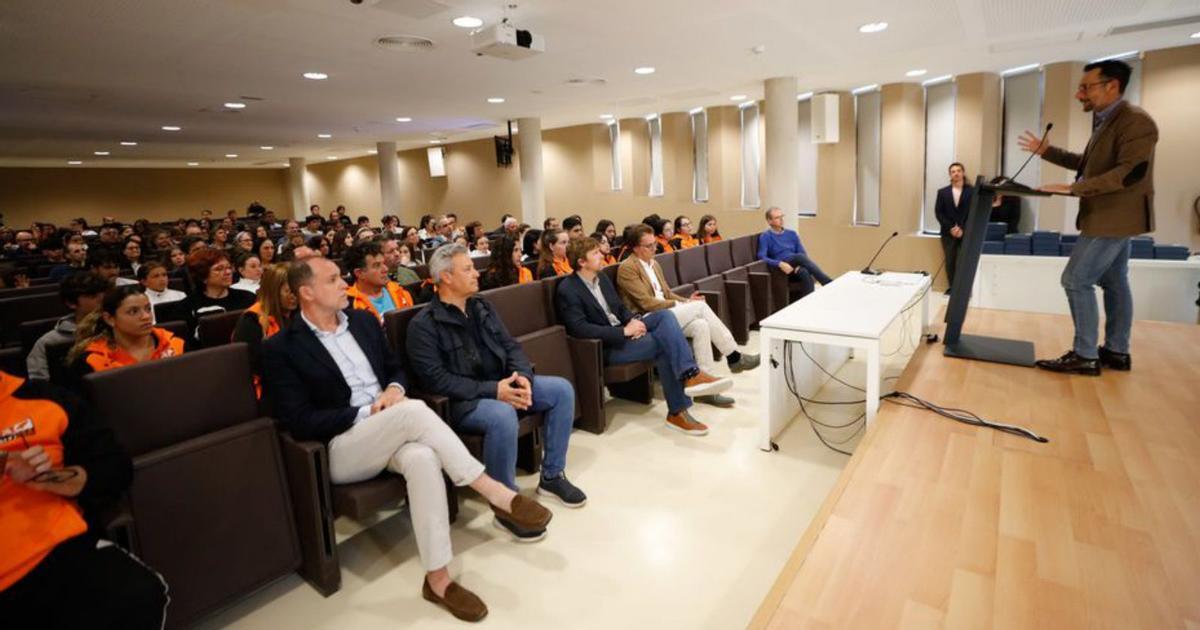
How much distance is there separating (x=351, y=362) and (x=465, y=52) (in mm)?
4053

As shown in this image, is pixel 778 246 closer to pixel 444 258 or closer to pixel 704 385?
pixel 704 385

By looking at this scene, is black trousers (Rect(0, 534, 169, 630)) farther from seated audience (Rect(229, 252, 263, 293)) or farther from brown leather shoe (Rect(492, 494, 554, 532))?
seated audience (Rect(229, 252, 263, 293))

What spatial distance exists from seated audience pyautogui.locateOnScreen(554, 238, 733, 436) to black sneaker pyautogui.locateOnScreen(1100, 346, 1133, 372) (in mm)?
2036

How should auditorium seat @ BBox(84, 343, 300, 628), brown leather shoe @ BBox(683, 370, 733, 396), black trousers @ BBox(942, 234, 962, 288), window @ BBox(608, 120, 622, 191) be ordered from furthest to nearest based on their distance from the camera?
window @ BBox(608, 120, 622, 191), black trousers @ BBox(942, 234, 962, 288), brown leather shoe @ BBox(683, 370, 733, 396), auditorium seat @ BBox(84, 343, 300, 628)

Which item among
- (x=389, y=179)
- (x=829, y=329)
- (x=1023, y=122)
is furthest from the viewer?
(x=389, y=179)

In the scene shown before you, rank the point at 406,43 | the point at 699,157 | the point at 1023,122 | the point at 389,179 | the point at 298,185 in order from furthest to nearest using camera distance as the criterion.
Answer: the point at 298,185 → the point at 389,179 → the point at 699,157 → the point at 1023,122 → the point at 406,43

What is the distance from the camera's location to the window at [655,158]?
11797mm

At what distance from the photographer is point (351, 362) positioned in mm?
2584

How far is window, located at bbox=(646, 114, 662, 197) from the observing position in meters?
11.8

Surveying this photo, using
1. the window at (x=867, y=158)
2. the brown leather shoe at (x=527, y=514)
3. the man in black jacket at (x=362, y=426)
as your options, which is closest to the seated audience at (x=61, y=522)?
the man in black jacket at (x=362, y=426)

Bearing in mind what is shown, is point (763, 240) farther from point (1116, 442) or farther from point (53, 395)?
point (53, 395)

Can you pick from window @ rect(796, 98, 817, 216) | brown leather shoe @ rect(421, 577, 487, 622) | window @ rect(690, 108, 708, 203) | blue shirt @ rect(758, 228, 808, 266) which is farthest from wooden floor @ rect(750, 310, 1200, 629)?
window @ rect(690, 108, 708, 203)

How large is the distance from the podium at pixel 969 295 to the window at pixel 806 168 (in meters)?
6.42

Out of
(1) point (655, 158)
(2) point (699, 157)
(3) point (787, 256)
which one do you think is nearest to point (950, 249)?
(3) point (787, 256)
